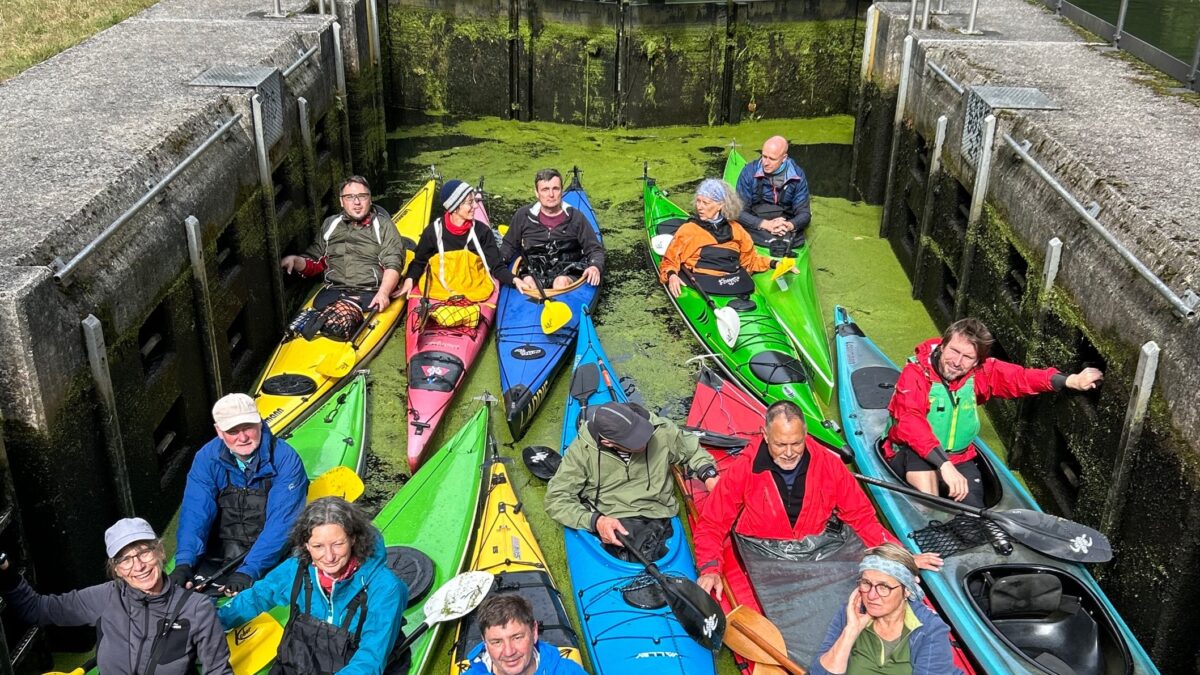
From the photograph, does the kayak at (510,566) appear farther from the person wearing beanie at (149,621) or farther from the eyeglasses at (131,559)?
the eyeglasses at (131,559)

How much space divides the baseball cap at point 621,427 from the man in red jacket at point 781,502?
46 centimetres

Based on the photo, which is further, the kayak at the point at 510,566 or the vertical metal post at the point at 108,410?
the vertical metal post at the point at 108,410

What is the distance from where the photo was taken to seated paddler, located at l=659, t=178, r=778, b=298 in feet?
27.2

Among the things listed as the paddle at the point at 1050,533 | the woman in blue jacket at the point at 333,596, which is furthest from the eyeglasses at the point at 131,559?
the paddle at the point at 1050,533

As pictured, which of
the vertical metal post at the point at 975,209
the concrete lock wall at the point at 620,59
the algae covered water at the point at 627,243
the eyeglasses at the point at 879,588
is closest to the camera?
the eyeglasses at the point at 879,588

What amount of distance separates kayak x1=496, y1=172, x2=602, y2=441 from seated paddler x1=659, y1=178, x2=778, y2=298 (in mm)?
796

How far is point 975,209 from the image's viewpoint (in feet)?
26.3

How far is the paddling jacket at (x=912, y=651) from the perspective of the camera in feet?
13.5

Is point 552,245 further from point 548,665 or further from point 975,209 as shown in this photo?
point 548,665

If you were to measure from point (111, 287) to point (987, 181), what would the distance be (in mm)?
6095

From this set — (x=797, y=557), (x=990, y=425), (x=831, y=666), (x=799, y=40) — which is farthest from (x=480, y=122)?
(x=831, y=666)

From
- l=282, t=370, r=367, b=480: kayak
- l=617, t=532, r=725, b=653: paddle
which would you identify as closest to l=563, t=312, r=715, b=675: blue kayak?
l=617, t=532, r=725, b=653: paddle

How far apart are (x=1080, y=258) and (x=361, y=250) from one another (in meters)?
5.25

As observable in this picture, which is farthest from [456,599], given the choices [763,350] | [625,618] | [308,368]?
[763,350]
